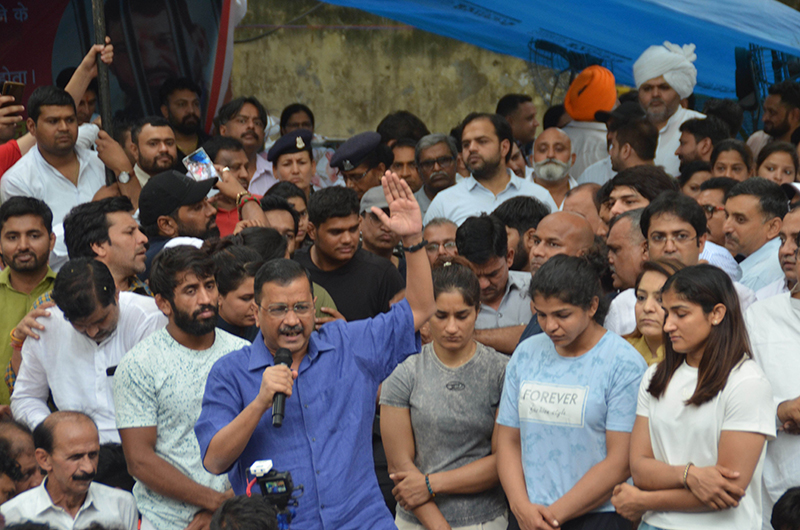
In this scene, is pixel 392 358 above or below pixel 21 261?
above

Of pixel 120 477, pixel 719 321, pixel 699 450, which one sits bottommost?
pixel 120 477

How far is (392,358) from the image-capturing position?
10.6ft

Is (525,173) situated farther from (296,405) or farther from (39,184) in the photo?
(296,405)

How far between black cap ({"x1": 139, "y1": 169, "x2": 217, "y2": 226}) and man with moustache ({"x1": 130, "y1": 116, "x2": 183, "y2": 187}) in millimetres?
909

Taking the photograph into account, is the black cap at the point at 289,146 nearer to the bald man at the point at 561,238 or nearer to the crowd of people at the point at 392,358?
the crowd of people at the point at 392,358

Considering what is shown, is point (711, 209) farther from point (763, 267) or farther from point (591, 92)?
point (591, 92)

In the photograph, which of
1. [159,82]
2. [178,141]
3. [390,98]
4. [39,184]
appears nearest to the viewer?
[39,184]

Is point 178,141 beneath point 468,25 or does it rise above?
beneath

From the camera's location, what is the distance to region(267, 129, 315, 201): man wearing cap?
640 centimetres

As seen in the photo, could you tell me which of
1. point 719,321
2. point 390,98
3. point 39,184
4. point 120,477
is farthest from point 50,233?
point 390,98

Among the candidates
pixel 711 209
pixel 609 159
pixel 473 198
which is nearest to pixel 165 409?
pixel 473 198

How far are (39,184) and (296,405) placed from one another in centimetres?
356

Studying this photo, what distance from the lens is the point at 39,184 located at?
582cm

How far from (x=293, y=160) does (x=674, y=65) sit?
3188 millimetres
